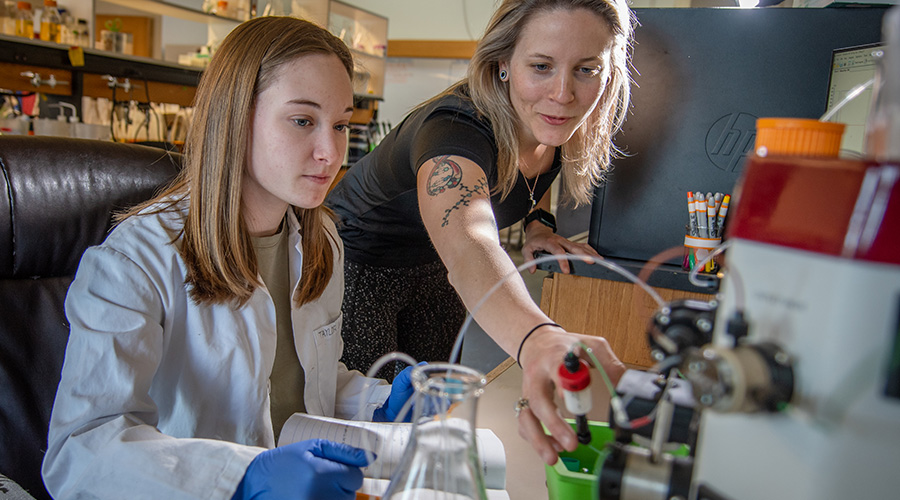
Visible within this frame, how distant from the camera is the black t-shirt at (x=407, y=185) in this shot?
1096mm

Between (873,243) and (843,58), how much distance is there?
1092mm

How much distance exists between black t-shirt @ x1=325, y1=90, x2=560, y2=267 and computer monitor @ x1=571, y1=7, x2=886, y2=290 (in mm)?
203

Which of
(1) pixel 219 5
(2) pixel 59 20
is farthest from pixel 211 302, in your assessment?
(1) pixel 219 5

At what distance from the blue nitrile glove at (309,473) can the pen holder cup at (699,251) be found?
0.86 meters

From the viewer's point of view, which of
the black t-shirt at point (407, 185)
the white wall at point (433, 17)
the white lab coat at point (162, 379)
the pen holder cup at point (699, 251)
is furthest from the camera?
the white wall at point (433, 17)

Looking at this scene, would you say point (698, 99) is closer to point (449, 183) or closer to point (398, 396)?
point (449, 183)

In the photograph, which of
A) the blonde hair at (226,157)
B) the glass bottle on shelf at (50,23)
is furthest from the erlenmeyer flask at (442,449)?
the glass bottle on shelf at (50,23)

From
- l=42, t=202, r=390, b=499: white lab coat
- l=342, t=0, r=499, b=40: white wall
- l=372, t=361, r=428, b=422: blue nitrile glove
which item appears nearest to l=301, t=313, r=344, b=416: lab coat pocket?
l=42, t=202, r=390, b=499: white lab coat

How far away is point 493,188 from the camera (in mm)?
1278

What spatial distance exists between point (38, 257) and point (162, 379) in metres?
0.28

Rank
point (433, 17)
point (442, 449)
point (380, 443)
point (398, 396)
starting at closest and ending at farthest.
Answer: point (442, 449)
point (380, 443)
point (398, 396)
point (433, 17)

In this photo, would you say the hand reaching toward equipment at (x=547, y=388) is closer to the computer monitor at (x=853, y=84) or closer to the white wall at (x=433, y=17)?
the computer monitor at (x=853, y=84)

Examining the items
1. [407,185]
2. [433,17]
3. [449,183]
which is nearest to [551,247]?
[407,185]

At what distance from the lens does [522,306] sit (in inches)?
30.5
